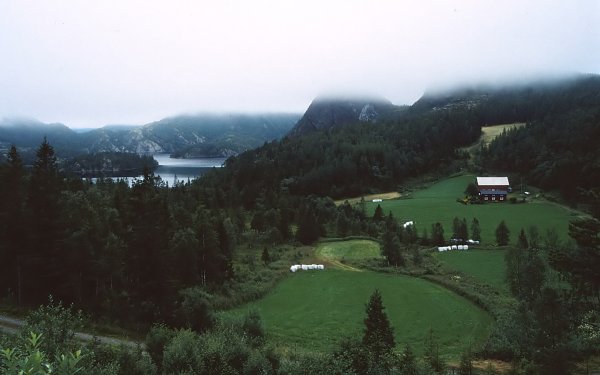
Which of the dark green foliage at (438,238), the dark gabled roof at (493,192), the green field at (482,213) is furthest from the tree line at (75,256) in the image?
the dark gabled roof at (493,192)

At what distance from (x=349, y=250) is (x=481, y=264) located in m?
20.8

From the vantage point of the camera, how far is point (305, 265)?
207ft

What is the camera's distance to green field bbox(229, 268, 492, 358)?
37.2 m

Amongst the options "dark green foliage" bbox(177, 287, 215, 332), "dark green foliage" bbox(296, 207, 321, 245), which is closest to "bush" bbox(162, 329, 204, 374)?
"dark green foliage" bbox(177, 287, 215, 332)

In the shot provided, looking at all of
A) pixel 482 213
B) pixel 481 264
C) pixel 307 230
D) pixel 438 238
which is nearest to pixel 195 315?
pixel 481 264

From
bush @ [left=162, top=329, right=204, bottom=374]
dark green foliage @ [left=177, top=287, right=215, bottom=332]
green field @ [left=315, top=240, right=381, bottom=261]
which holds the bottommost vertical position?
green field @ [left=315, top=240, right=381, bottom=261]

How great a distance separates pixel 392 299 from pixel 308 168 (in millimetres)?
108084

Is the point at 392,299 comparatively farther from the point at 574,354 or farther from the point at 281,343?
the point at 574,354

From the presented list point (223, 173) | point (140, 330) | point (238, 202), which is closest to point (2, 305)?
point (140, 330)

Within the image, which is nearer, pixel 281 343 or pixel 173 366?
pixel 173 366

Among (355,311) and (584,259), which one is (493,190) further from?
(584,259)

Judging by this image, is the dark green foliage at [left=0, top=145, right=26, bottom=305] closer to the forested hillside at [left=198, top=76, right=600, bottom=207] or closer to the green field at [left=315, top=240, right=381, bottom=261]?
the green field at [left=315, top=240, right=381, bottom=261]

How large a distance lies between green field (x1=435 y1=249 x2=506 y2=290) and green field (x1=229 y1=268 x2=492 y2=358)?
750 centimetres

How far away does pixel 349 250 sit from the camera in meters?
74.0
